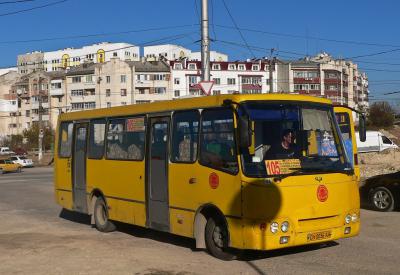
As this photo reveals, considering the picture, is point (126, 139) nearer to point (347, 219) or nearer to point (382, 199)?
point (347, 219)

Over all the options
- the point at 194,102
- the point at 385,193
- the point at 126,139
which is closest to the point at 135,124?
the point at 126,139

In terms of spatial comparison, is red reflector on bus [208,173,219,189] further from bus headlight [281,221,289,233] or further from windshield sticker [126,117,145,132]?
windshield sticker [126,117,145,132]

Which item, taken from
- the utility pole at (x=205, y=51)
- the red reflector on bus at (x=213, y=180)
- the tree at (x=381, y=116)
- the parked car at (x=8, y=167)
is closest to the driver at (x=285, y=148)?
the red reflector on bus at (x=213, y=180)

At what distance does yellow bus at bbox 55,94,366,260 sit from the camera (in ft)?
26.0

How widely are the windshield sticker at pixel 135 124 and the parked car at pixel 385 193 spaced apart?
20.8 feet

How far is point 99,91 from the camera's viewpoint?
4732 inches

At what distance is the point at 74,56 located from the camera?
159 metres

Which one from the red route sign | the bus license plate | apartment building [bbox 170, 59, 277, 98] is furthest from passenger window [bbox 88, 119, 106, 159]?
apartment building [bbox 170, 59, 277, 98]

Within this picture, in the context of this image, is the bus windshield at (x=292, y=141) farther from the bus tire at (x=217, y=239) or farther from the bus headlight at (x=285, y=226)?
the bus tire at (x=217, y=239)

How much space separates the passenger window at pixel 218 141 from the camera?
833 centimetres

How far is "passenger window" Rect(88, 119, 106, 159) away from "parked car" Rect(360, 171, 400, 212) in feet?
21.6

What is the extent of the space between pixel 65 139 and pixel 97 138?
1.82m

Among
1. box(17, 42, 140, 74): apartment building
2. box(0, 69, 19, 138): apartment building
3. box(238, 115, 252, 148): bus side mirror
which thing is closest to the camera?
box(238, 115, 252, 148): bus side mirror

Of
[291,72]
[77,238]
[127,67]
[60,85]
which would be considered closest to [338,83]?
[291,72]
